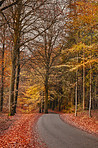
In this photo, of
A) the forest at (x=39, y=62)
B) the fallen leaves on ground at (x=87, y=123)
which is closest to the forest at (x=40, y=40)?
the forest at (x=39, y=62)

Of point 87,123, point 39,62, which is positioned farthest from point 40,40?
point 87,123

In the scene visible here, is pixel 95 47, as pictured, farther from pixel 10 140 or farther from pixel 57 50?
pixel 57 50

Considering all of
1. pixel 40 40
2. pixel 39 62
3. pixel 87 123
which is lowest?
pixel 87 123

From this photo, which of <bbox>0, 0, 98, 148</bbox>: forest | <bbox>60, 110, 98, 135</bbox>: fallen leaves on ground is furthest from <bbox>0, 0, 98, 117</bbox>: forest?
<bbox>60, 110, 98, 135</bbox>: fallen leaves on ground

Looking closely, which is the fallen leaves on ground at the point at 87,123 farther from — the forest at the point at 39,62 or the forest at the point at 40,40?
the forest at the point at 40,40

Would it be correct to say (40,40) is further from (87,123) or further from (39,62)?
(87,123)

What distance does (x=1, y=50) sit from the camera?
15.1m

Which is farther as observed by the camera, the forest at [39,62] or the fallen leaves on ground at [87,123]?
the fallen leaves on ground at [87,123]

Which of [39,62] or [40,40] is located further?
[40,40]

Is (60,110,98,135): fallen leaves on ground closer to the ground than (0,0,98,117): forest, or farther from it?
closer to the ground

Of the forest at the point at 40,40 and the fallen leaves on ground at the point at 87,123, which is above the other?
the forest at the point at 40,40

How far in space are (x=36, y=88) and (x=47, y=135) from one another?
12.4 meters

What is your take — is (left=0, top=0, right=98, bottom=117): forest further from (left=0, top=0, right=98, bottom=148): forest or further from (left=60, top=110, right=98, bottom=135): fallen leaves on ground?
(left=60, top=110, right=98, bottom=135): fallen leaves on ground

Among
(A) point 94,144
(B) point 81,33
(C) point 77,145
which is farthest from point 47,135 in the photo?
(B) point 81,33
